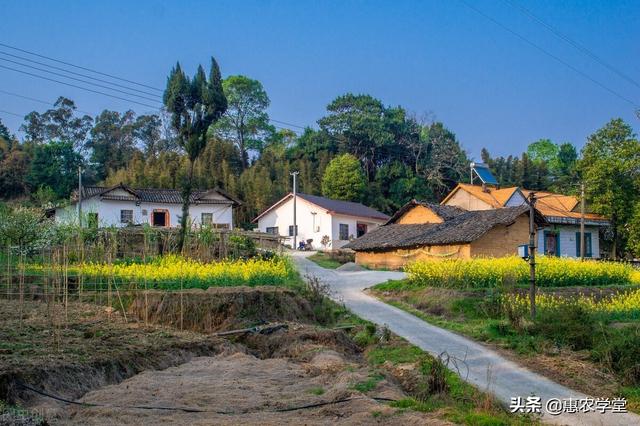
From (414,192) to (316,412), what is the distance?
142ft

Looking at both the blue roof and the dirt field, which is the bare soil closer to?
the dirt field

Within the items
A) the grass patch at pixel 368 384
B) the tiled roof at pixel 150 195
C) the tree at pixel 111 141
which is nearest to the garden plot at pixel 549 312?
the grass patch at pixel 368 384

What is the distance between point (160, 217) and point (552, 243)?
2314cm

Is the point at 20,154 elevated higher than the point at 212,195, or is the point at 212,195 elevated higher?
the point at 20,154

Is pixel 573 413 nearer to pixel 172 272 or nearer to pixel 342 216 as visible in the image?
pixel 172 272

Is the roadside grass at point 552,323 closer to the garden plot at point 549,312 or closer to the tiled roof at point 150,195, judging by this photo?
the garden plot at point 549,312

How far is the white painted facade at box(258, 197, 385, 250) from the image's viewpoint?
136 ft

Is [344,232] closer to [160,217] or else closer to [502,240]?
[160,217]

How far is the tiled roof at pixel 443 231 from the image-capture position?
2720cm

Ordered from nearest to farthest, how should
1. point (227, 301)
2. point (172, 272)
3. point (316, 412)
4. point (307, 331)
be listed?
point (316, 412) → point (307, 331) → point (227, 301) → point (172, 272)

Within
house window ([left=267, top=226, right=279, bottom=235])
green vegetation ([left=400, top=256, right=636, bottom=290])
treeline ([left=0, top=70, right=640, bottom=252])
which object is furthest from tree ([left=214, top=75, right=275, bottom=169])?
green vegetation ([left=400, top=256, right=636, bottom=290])

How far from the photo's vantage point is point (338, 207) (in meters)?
42.7

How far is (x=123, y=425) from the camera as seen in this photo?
666 centimetres

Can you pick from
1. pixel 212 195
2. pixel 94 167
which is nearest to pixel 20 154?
pixel 94 167
